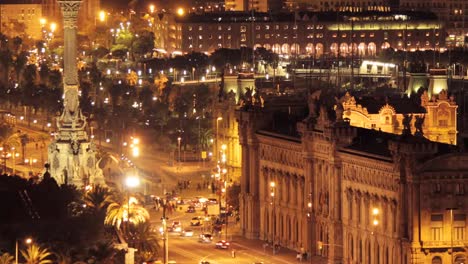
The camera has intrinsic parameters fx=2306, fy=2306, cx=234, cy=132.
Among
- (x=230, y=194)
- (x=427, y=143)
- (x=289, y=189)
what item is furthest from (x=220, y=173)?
(x=427, y=143)

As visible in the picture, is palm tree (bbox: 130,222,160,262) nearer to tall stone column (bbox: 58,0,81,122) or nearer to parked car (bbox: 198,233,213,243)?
parked car (bbox: 198,233,213,243)

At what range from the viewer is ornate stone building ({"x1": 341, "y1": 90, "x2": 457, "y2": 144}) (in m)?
120

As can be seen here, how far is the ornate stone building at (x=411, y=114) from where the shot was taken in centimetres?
12031

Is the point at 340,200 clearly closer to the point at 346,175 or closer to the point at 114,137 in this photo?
the point at 346,175

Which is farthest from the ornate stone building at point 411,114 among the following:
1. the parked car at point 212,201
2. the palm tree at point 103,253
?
the palm tree at point 103,253

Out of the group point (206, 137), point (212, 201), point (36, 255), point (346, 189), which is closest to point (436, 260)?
point (346, 189)

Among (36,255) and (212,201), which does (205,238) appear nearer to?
(212,201)

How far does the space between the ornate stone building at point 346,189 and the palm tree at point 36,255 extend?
49.3 ft

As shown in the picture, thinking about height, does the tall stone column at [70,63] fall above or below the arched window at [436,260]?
above

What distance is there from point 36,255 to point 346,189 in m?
18.7

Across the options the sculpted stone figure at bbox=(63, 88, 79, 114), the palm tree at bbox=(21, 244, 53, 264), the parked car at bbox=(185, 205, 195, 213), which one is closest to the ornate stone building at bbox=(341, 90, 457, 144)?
the parked car at bbox=(185, 205, 195, 213)

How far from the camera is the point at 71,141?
399 feet

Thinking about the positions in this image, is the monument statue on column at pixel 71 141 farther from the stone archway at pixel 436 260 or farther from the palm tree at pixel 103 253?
the stone archway at pixel 436 260

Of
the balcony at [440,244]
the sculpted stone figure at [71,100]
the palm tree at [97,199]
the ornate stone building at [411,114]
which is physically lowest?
the balcony at [440,244]
